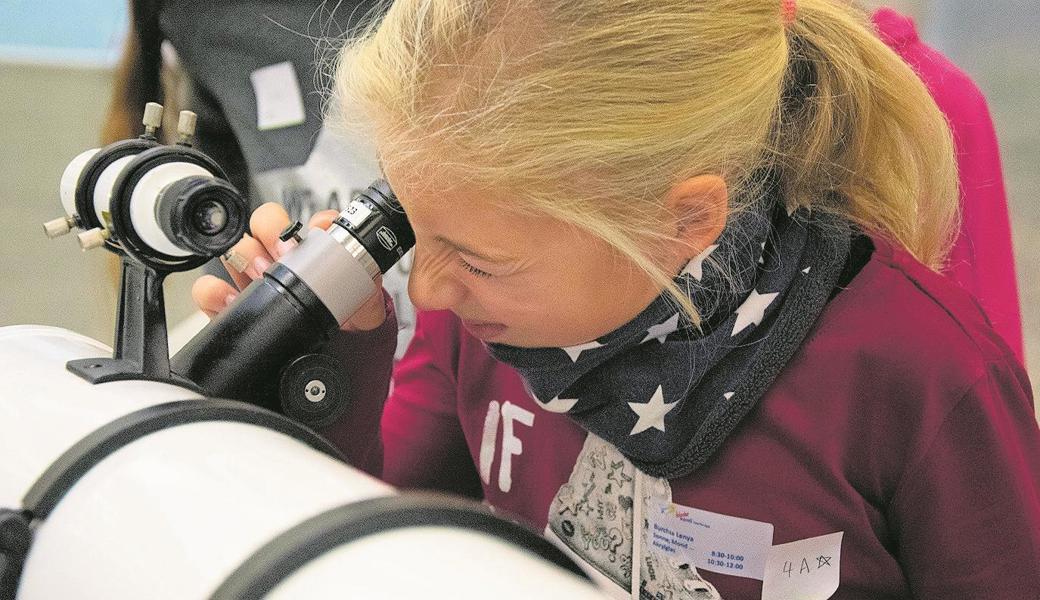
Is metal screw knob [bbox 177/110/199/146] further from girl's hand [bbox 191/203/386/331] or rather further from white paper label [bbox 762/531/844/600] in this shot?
white paper label [bbox 762/531/844/600]

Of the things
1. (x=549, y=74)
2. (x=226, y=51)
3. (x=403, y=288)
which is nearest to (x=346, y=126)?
(x=549, y=74)

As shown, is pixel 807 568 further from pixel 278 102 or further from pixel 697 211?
pixel 278 102

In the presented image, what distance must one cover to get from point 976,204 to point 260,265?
65 cm

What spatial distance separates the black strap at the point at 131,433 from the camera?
50cm

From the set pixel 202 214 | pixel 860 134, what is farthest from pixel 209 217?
pixel 860 134

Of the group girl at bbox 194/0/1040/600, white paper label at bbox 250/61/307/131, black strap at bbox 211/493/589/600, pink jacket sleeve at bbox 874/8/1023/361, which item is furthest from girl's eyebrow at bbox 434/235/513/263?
white paper label at bbox 250/61/307/131

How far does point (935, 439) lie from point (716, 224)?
0.21m

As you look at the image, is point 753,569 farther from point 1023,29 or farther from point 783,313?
point 1023,29

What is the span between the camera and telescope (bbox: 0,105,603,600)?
42 cm

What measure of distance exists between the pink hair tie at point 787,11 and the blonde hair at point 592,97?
0.01 m

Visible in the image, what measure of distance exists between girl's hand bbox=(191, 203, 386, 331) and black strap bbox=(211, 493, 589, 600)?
0.41 meters

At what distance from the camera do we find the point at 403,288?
151 centimetres

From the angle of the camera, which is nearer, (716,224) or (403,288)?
(716,224)

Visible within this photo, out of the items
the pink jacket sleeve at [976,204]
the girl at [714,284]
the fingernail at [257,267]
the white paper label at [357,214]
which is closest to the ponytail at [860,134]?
the girl at [714,284]
